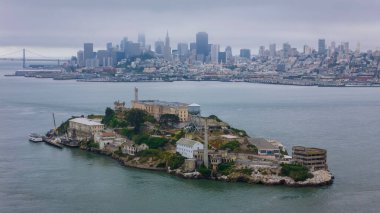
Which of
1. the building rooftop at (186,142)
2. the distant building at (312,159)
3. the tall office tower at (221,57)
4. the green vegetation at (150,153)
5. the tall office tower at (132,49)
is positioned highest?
the tall office tower at (132,49)

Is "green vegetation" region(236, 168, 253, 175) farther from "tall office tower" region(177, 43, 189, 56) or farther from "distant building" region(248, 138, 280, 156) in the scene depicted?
"tall office tower" region(177, 43, 189, 56)

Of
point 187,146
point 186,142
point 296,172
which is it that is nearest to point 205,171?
point 187,146

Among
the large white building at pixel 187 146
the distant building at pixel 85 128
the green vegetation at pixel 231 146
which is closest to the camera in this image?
the large white building at pixel 187 146

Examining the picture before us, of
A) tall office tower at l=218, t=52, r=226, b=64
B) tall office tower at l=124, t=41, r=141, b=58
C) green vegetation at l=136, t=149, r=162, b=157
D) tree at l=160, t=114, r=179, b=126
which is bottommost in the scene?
green vegetation at l=136, t=149, r=162, b=157

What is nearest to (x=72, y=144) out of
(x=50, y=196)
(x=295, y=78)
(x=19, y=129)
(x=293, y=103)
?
(x=19, y=129)

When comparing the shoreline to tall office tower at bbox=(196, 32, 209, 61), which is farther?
tall office tower at bbox=(196, 32, 209, 61)

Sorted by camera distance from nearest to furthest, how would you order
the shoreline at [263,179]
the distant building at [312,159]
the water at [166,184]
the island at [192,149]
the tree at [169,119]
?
the water at [166,184] < the shoreline at [263,179] < the island at [192,149] < the distant building at [312,159] < the tree at [169,119]

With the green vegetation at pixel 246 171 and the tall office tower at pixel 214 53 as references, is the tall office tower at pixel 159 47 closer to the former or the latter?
the tall office tower at pixel 214 53

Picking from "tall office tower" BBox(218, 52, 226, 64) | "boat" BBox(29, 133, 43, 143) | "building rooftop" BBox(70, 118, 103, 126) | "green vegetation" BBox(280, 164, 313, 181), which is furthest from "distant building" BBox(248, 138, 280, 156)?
"tall office tower" BBox(218, 52, 226, 64)

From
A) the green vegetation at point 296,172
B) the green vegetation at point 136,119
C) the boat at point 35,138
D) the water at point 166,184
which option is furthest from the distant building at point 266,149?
the boat at point 35,138
